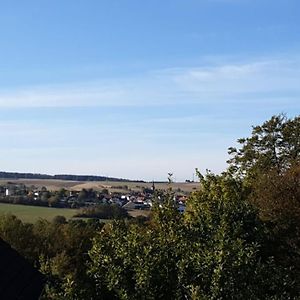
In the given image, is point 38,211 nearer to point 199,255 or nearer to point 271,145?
point 271,145

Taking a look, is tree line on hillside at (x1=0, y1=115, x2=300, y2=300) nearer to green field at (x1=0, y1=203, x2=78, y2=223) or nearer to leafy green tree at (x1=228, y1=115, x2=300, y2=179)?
leafy green tree at (x1=228, y1=115, x2=300, y2=179)

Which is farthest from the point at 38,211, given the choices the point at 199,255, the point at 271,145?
the point at 199,255

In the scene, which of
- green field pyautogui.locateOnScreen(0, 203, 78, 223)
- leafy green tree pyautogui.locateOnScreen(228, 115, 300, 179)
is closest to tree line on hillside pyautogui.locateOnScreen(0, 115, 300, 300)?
leafy green tree pyautogui.locateOnScreen(228, 115, 300, 179)

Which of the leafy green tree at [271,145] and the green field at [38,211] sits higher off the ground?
the leafy green tree at [271,145]

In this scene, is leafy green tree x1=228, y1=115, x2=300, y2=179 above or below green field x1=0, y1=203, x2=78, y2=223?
above

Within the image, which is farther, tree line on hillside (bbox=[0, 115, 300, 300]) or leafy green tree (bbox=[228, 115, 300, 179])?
leafy green tree (bbox=[228, 115, 300, 179])

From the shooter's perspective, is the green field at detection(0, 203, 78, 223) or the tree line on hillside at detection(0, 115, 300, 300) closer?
the tree line on hillside at detection(0, 115, 300, 300)

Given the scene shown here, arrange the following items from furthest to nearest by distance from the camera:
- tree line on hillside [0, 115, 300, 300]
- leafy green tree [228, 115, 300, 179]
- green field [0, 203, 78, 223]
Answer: green field [0, 203, 78, 223], leafy green tree [228, 115, 300, 179], tree line on hillside [0, 115, 300, 300]

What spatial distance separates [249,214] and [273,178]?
7710 millimetres

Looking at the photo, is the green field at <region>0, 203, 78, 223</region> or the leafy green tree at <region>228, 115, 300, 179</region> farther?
the green field at <region>0, 203, 78, 223</region>

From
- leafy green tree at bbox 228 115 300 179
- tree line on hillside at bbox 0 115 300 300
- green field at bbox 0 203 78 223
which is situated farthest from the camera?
green field at bbox 0 203 78 223

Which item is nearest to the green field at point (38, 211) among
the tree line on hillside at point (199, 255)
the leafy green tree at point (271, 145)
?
the leafy green tree at point (271, 145)

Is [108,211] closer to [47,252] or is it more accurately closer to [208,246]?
[47,252]

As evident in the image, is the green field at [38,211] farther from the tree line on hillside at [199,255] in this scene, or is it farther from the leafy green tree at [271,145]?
the tree line on hillside at [199,255]
